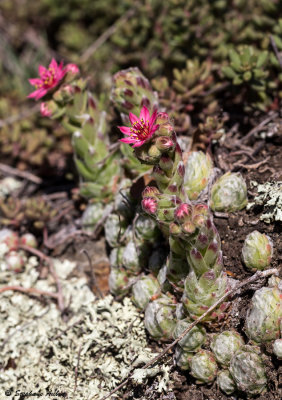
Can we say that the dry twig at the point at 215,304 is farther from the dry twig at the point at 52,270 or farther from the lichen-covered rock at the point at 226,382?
the dry twig at the point at 52,270

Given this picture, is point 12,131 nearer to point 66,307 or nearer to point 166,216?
point 66,307

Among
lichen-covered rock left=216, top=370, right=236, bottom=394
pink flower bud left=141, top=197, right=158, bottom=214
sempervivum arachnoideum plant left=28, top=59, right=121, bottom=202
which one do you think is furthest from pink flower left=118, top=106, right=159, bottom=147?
lichen-covered rock left=216, top=370, right=236, bottom=394

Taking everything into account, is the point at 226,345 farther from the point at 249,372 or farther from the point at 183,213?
the point at 183,213

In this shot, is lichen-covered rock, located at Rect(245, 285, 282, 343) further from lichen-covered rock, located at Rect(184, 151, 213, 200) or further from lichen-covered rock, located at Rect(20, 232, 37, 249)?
lichen-covered rock, located at Rect(20, 232, 37, 249)

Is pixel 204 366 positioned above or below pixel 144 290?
below

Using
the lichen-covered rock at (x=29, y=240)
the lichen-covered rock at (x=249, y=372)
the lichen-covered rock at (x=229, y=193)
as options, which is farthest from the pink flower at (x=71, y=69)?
the lichen-covered rock at (x=249, y=372)

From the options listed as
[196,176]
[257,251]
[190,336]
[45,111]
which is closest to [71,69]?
[45,111]
